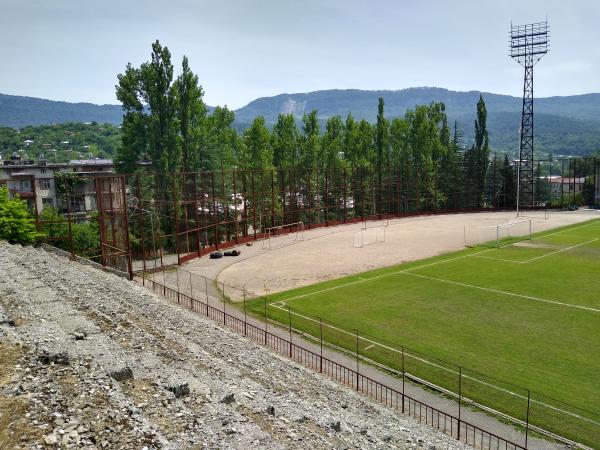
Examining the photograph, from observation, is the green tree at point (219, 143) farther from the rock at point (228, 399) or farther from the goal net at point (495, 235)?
the rock at point (228, 399)

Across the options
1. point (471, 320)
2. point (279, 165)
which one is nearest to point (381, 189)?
point (279, 165)

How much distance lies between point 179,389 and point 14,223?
1147 inches

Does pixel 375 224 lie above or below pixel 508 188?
below

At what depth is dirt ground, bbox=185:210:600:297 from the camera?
127ft

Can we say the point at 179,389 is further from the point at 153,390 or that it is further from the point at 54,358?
the point at 54,358

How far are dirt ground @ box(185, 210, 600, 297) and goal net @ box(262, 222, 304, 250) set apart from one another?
12 centimetres

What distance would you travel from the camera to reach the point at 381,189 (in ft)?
252

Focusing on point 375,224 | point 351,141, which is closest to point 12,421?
point 375,224

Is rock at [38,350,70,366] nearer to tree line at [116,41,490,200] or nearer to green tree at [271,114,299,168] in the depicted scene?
tree line at [116,41,490,200]

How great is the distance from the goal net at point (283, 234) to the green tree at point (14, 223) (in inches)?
878

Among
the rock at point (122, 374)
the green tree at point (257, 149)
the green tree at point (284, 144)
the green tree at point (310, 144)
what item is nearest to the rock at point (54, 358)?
the rock at point (122, 374)

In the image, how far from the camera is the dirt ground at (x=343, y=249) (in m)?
38.8

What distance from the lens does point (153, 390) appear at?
13359 mm

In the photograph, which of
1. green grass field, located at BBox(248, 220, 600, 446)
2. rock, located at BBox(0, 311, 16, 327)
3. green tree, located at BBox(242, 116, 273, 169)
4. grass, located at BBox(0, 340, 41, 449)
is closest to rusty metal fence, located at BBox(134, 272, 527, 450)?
green grass field, located at BBox(248, 220, 600, 446)
